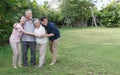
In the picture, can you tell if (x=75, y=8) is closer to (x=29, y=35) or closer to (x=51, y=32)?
(x=51, y=32)

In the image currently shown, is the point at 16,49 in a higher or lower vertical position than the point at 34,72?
higher

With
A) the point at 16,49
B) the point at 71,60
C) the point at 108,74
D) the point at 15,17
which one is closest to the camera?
the point at 108,74

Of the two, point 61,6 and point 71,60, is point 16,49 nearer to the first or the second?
point 71,60

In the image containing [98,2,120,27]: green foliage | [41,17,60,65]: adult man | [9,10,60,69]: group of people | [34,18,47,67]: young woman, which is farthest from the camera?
[98,2,120,27]: green foliage

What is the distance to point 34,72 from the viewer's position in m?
7.93

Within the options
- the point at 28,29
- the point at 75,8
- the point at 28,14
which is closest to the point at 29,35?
the point at 28,29

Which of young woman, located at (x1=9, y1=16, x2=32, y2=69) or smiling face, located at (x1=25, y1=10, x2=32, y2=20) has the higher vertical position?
smiling face, located at (x1=25, y1=10, x2=32, y2=20)

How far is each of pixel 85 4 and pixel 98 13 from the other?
2.95m

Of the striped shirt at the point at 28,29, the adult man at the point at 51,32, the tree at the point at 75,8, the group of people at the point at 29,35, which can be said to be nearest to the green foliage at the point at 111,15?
the tree at the point at 75,8

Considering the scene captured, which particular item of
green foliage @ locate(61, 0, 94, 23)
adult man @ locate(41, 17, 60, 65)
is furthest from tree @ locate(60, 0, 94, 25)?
adult man @ locate(41, 17, 60, 65)

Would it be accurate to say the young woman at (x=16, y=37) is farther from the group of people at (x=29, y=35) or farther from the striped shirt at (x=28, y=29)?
the striped shirt at (x=28, y=29)

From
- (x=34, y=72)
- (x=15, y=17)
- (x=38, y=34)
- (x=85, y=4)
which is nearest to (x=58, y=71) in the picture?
(x=34, y=72)

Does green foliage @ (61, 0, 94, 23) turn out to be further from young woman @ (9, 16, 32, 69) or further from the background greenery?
young woman @ (9, 16, 32, 69)

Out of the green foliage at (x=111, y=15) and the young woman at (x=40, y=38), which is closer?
the young woman at (x=40, y=38)
